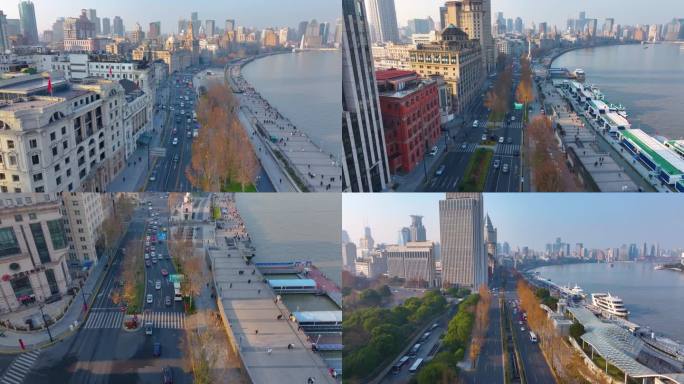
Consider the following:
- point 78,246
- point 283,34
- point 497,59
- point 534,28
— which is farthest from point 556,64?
point 78,246

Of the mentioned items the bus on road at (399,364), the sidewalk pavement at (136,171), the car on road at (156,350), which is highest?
Answer: the sidewalk pavement at (136,171)

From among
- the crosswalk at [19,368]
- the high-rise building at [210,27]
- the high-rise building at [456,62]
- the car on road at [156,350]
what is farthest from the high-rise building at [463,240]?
the high-rise building at [456,62]

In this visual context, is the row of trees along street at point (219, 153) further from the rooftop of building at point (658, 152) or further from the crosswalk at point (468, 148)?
the rooftop of building at point (658, 152)

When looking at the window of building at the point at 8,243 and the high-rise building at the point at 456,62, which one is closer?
the window of building at the point at 8,243

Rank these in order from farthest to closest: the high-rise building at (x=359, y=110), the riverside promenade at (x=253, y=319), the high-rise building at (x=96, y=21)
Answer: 1. the high-rise building at (x=359, y=110)
2. the high-rise building at (x=96, y=21)
3. the riverside promenade at (x=253, y=319)

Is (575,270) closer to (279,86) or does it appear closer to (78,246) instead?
(78,246)

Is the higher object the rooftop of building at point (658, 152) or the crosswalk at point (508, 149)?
the crosswalk at point (508, 149)

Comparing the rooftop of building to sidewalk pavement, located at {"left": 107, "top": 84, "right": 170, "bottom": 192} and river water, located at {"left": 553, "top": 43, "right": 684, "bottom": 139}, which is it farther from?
sidewalk pavement, located at {"left": 107, "top": 84, "right": 170, "bottom": 192}
